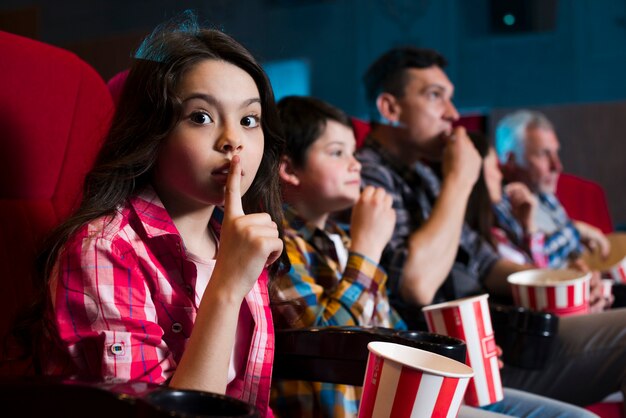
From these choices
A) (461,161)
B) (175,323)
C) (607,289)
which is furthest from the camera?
(607,289)

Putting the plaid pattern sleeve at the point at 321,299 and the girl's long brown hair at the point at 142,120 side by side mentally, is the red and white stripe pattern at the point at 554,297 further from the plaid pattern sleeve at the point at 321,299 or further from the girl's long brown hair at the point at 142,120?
the girl's long brown hair at the point at 142,120

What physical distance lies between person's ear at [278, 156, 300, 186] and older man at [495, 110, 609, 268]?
131 cm

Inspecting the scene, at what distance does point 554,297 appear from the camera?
139 centimetres

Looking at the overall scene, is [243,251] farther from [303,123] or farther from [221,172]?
[303,123]

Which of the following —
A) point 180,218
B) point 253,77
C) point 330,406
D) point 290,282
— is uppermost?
point 253,77

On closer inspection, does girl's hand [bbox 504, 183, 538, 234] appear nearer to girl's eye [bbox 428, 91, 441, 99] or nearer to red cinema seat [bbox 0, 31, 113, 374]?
girl's eye [bbox 428, 91, 441, 99]

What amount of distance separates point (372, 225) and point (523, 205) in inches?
50.4

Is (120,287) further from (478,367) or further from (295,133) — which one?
(295,133)

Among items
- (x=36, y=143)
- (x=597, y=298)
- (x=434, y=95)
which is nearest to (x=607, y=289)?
(x=597, y=298)

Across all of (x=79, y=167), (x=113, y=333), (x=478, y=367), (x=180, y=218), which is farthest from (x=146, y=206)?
(x=478, y=367)

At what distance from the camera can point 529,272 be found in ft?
5.11

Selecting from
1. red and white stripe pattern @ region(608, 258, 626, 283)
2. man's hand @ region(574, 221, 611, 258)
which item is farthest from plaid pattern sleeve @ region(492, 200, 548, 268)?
red and white stripe pattern @ region(608, 258, 626, 283)

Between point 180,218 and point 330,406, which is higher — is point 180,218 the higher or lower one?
the higher one

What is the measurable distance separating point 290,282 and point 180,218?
27 centimetres
